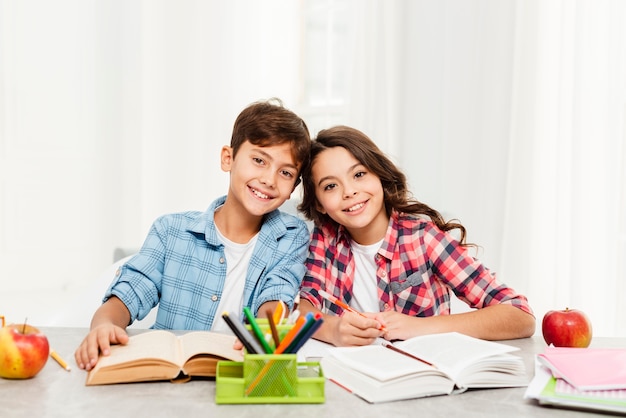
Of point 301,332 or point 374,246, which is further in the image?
point 374,246

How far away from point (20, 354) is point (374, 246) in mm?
954

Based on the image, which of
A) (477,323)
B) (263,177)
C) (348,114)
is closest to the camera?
(477,323)

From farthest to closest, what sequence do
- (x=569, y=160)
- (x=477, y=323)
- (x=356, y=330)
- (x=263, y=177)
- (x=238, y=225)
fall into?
(x=569, y=160), (x=238, y=225), (x=263, y=177), (x=477, y=323), (x=356, y=330)

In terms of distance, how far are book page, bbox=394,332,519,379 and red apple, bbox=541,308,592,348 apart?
0.74 ft

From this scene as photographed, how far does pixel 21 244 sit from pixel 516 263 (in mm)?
2924

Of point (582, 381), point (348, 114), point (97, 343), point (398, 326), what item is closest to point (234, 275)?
point (398, 326)

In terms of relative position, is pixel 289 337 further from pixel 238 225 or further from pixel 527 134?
pixel 527 134

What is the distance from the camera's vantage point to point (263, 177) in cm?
168

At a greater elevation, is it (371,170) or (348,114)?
(348,114)

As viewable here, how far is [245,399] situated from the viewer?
981 millimetres

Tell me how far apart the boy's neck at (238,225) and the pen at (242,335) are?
795 millimetres

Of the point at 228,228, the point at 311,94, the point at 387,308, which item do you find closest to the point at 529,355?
the point at 387,308

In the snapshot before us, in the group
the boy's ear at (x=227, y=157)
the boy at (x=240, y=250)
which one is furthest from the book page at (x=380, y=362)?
the boy's ear at (x=227, y=157)

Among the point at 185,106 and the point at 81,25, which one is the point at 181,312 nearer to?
the point at 185,106
